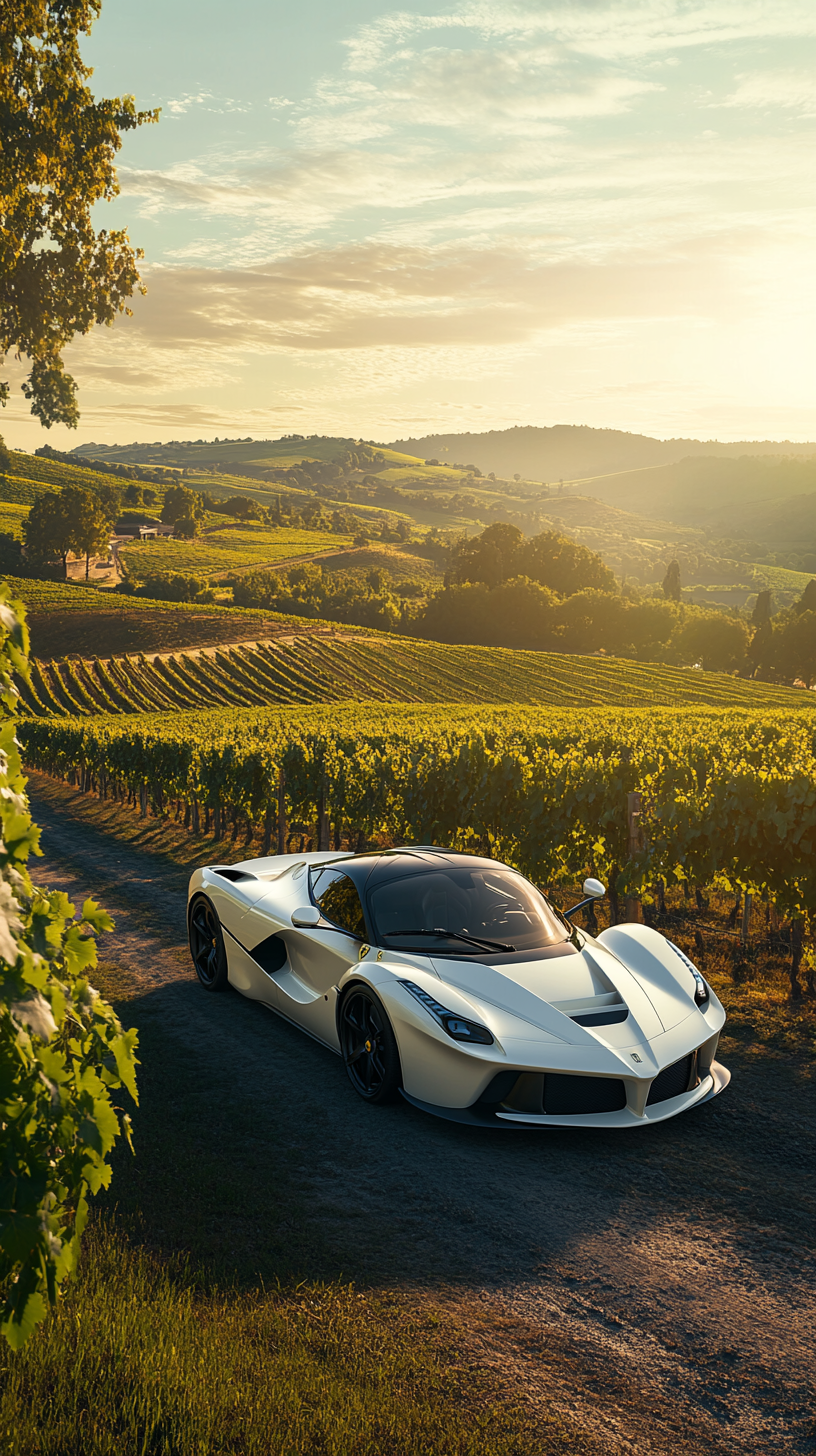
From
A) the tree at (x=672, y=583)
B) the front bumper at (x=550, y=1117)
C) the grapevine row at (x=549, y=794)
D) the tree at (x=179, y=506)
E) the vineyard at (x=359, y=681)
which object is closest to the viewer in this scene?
the front bumper at (x=550, y=1117)

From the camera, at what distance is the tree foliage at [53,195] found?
15.0 meters

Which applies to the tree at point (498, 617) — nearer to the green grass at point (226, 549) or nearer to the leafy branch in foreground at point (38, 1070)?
the green grass at point (226, 549)

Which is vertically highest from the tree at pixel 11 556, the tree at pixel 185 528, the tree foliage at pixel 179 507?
the tree foliage at pixel 179 507

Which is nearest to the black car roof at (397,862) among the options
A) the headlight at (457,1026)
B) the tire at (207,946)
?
the headlight at (457,1026)

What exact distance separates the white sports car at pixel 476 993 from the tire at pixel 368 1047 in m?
0.01

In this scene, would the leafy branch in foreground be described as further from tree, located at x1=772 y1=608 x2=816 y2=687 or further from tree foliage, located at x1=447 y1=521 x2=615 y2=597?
tree foliage, located at x1=447 y1=521 x2=615 y2=597

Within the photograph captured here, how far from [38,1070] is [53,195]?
18.1m

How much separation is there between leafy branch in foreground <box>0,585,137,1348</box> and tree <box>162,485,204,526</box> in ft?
574

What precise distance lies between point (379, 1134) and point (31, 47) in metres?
17.2

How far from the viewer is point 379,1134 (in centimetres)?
561

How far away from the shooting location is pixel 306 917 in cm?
665

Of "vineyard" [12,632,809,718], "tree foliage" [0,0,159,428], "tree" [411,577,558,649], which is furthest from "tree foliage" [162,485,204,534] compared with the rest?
"tree foliage" [0,0,159,428]

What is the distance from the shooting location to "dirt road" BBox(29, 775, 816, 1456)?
11.4ft

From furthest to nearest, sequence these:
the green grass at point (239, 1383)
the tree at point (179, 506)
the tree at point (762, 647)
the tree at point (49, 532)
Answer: the tree at point (179, 506) → the tree at point (49, 532) → the tree at point (762, 647) → the green grass at point (239, 1383)
